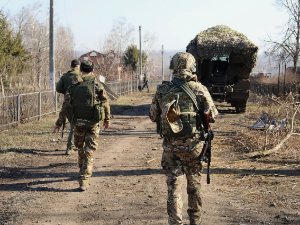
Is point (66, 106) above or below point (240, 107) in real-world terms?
above

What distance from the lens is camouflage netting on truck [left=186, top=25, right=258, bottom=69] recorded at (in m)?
13.1

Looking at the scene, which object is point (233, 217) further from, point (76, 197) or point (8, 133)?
point (8, 133)

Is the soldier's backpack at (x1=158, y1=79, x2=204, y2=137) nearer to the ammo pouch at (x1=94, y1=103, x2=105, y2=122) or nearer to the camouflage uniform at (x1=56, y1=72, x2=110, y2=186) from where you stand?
the ammo pouch at (x1=94, y1=103, x2=105, y2=122)

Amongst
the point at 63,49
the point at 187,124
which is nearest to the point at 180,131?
the point at 187,124

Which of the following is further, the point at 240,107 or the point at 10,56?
the point at 10,56

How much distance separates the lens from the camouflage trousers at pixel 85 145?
5.06m

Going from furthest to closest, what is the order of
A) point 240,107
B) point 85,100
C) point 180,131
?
point 240,107
point 85,100
point 180,131

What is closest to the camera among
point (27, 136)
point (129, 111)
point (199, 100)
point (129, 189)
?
point (199, 100)

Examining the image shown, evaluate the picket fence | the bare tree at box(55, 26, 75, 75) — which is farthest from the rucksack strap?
the bare tree at box(55, 26, 75, 75)

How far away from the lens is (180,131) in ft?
11.2

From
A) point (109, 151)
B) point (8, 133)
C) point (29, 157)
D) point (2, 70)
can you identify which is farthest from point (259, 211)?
point (2, 70)

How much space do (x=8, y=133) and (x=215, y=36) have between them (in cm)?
856

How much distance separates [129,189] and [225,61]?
35.7ft

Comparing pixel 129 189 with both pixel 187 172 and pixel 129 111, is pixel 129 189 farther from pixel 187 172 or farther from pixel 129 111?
pixel 129 111
